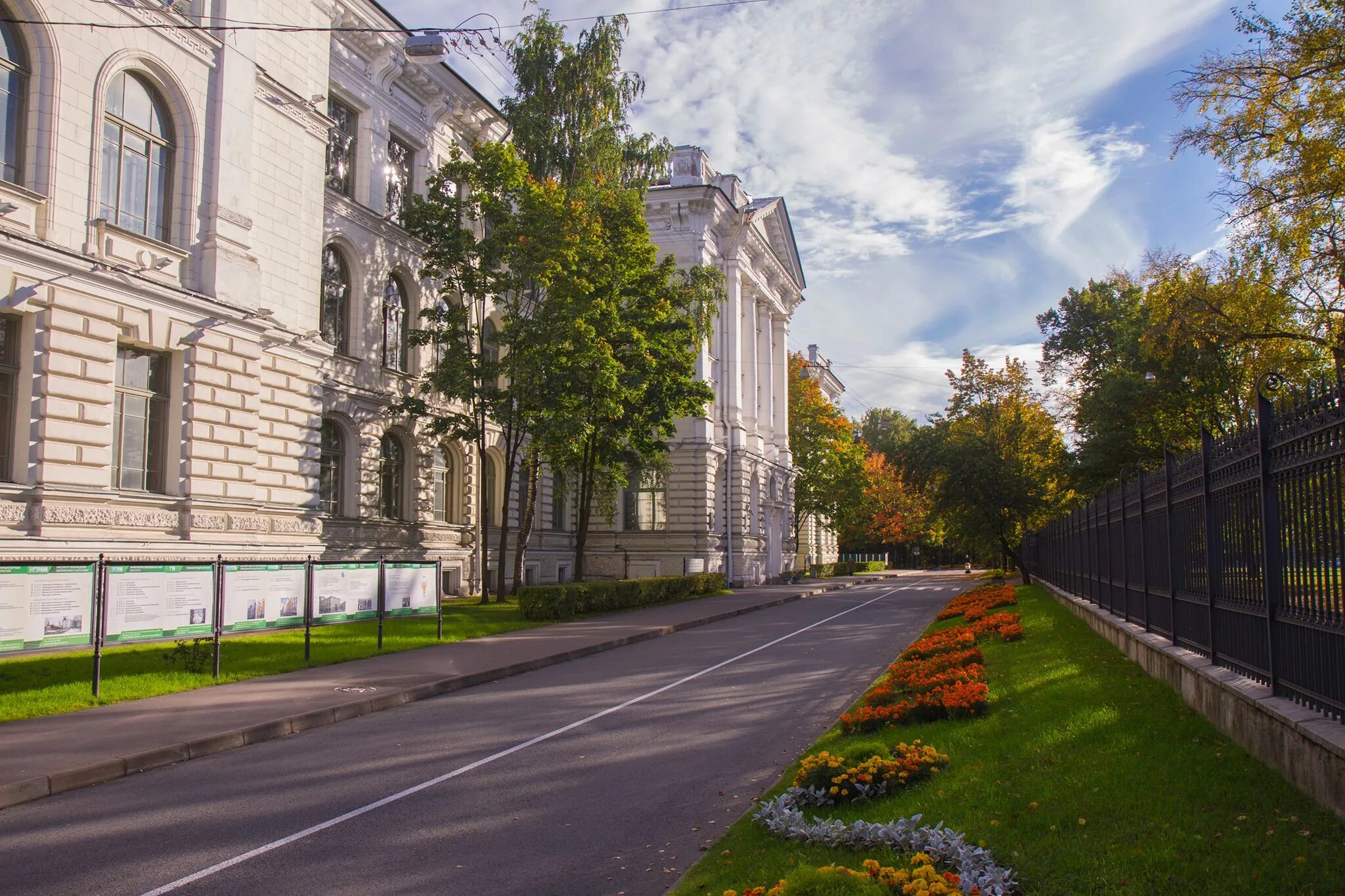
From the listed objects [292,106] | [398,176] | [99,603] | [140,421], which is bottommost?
[99,603]

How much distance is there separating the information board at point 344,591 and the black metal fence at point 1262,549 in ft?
37.7

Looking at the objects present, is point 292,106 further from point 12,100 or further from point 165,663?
point 165,663

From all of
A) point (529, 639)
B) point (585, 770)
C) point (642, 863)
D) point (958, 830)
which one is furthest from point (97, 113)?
point (958, 830)

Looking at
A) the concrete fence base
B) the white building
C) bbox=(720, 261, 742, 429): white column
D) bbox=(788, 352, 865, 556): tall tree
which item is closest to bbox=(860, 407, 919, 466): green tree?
the white building

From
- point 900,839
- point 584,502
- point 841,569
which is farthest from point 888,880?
point 841,569

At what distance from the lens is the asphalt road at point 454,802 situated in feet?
19.3

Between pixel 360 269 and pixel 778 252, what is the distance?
33414 millimetres

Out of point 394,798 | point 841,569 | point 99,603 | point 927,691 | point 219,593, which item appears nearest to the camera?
point 394,798

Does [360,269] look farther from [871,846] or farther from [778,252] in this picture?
[778,252]

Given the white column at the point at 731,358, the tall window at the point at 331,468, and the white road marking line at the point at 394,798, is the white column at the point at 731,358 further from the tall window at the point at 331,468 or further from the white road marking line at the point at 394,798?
the white road marking line at the point at 394,798

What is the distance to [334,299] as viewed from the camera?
2739 cm

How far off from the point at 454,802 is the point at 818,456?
57472 mm

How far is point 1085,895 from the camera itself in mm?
4590

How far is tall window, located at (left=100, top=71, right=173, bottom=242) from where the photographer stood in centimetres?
1862
